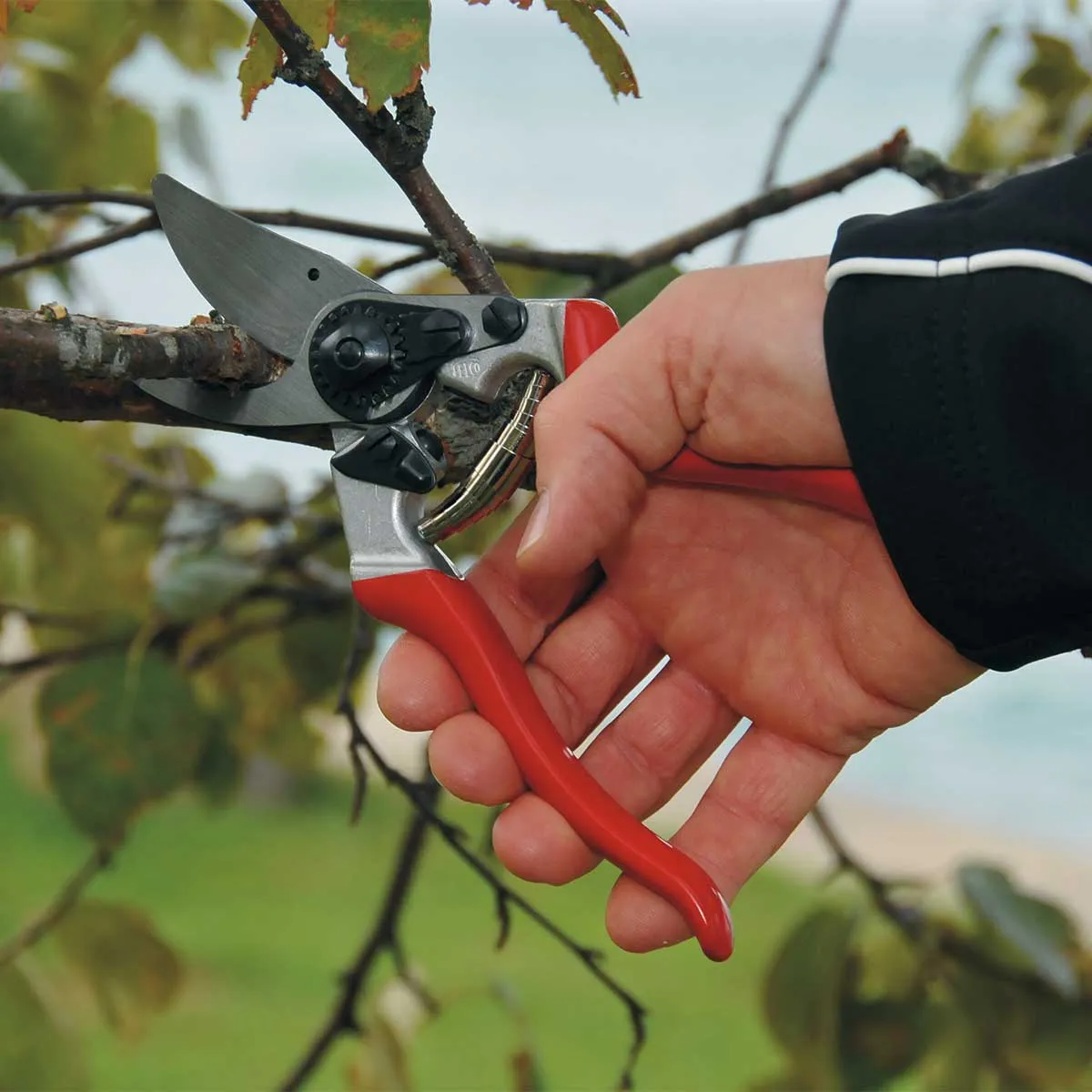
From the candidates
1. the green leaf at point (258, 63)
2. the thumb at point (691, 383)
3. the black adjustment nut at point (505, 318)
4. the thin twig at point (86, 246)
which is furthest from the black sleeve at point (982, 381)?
the thin twig at point (86, 246)

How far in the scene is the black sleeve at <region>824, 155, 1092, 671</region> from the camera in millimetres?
474

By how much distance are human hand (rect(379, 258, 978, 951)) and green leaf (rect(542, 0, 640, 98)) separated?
0.09 meters

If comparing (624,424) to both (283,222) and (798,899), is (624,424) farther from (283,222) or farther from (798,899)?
(798,899)

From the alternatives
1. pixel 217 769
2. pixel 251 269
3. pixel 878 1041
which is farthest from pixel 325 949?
pixel 251 269

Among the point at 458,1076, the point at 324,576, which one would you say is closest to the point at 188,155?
the point at 324,576

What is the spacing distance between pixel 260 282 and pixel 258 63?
0.29 feet

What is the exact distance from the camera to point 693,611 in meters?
0.66

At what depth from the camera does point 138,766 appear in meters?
0.79

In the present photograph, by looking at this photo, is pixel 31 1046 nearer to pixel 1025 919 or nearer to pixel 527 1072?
pixel 527 1072

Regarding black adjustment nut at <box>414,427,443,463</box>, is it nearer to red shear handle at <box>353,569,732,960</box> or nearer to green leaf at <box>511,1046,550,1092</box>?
red shear handle at <box>353,569,732,960</box>

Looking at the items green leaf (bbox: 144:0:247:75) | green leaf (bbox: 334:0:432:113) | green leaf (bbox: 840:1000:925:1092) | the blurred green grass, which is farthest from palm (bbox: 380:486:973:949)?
the blurred green grass

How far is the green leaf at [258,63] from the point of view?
0.53m

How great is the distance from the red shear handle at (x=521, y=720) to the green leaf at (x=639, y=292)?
→ 0.20m

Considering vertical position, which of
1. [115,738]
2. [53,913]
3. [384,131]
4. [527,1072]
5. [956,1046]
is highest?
[384,131]
